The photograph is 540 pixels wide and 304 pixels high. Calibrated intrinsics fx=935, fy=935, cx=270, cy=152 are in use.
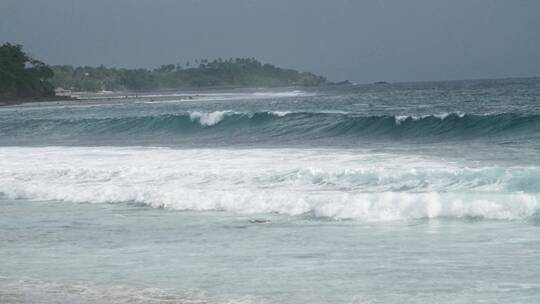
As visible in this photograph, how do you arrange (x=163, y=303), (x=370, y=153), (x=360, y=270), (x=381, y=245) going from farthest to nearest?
(x=370, y=153)
(x=381, y=245)
(x=360, y=270)
(x=163, y=303)

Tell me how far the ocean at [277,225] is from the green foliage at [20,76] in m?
74.8

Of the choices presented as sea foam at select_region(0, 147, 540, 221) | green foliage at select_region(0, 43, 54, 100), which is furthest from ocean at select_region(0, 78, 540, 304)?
green foliage at select_region(0, 43, 54, 100)

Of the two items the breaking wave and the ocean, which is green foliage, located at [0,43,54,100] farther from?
the ocean

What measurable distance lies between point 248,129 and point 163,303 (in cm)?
2760

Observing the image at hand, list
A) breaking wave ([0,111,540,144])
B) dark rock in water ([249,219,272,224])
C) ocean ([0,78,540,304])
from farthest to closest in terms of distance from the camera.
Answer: breaking wave ([0,111,540,144]) → dark rock in water ([249,219,272,224]) → ocean ([0,78,540,304])

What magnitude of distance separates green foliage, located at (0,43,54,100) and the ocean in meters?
74.8

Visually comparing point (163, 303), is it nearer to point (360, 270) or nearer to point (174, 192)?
point (360, 270)

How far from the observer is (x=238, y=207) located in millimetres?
14867

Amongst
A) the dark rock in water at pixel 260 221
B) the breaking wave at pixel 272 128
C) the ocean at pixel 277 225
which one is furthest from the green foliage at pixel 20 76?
the dark rock in water at pixel 260 221

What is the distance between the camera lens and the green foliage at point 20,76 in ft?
316

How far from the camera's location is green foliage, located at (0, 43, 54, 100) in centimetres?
9638

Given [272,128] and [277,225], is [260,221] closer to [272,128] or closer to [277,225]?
[277,225]

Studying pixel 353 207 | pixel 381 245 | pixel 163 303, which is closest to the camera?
pixel 163 303

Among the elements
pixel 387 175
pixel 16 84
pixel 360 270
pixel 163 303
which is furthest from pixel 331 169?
pixel 16 84
